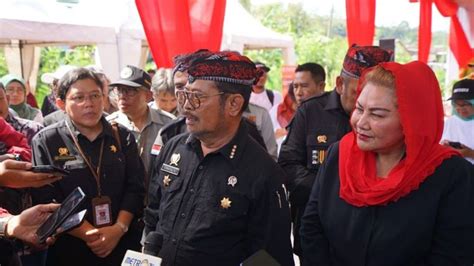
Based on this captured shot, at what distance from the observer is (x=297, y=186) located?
3.02m

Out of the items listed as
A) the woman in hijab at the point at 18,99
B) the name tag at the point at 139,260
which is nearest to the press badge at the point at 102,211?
the name tag at the point at 139,260

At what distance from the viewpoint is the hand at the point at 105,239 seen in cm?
288

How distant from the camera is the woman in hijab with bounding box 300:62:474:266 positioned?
1.94m

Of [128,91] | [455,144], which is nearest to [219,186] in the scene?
[128,91]

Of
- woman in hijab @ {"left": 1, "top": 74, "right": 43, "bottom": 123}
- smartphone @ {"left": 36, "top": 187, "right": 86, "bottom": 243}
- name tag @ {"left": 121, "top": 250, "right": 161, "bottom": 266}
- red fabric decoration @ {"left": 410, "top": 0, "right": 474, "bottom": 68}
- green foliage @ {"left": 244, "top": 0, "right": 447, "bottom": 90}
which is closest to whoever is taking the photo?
name tag @ {"left": 121, "top": 250, "right": 161, "bottom": 266}

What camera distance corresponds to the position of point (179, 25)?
160 inches

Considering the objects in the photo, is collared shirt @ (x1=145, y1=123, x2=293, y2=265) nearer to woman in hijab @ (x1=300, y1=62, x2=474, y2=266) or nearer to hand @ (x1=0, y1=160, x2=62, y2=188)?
woman in hijab @ (x1=300, y1=62, x2=474, y2=266)

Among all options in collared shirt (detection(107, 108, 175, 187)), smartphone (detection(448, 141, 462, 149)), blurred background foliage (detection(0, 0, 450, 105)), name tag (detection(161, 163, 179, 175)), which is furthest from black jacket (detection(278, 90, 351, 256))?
blurred background foliage (detection(0, 0, 450, 105))

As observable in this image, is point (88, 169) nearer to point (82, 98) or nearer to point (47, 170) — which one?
point (82, 98)

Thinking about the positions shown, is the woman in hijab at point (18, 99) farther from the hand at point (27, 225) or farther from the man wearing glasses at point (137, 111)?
the hand at point (27, 225)

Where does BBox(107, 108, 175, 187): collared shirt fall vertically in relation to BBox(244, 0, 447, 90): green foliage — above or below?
below

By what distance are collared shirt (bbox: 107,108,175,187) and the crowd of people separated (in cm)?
53

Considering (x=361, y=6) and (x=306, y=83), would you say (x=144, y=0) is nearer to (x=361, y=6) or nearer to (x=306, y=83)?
(x=306, y=83)

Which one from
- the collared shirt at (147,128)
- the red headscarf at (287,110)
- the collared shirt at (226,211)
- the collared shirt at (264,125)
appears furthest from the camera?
the red headscarf at (287,110)
